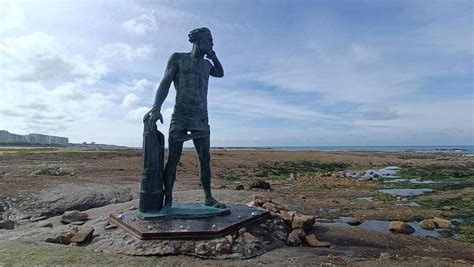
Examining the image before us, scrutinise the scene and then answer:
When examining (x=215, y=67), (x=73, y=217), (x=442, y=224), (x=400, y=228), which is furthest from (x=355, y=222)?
(x=73, y=217)

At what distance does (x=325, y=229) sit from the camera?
333 inches

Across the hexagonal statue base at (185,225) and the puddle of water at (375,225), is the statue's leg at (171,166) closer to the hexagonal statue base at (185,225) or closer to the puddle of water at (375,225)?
the hexagonal statue base at (185,225)

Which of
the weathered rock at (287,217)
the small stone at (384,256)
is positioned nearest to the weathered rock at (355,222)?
the weathered rock at (287,217)

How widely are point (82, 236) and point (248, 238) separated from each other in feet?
10.1

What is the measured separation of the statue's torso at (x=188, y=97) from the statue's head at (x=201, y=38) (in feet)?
1.10

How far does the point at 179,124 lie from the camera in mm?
7977

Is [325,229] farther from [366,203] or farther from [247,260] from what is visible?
[366,203]

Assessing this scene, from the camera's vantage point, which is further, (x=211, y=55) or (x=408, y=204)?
(x=408, y=204)

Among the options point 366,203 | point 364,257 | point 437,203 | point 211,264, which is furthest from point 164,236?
point 437,203

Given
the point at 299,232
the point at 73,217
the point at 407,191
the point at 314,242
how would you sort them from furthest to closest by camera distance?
the point at 407,191
the point at 73,217
the point at 299,232
the point at 314,242

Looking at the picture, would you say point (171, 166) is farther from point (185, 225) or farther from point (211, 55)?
point (211, 55)

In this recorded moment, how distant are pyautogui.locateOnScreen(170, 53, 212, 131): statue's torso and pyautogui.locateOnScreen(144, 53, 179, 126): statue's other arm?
10cm

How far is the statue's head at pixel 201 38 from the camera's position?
8203mm

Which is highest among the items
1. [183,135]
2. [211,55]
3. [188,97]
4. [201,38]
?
[201,38]
